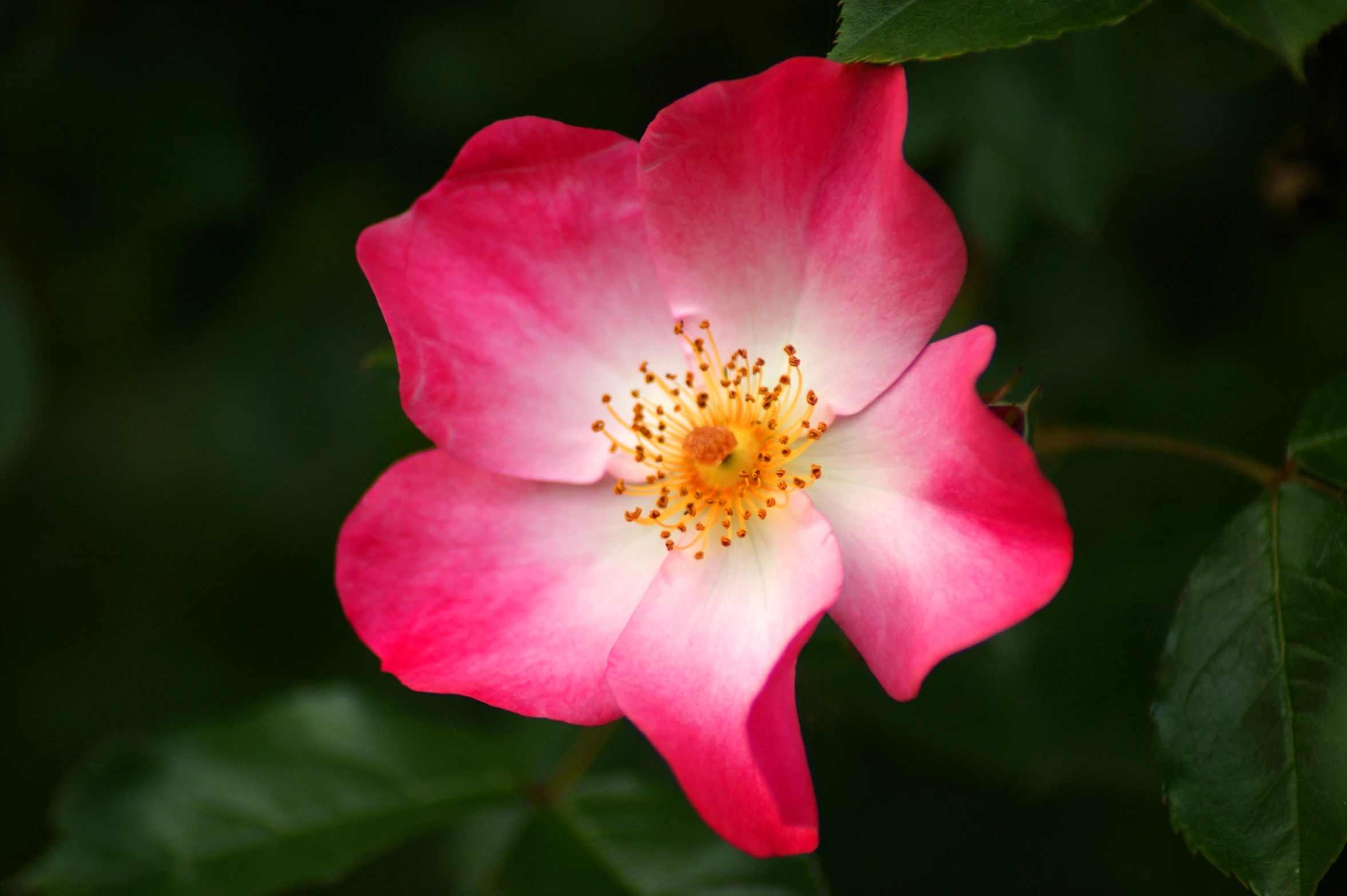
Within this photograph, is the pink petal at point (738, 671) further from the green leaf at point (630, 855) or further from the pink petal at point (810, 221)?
the green leaf at point (630, 855)

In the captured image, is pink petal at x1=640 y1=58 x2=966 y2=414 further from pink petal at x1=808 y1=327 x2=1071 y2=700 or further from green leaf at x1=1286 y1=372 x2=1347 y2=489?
green leaf at x1=1286 y1=372 x2=1347 y2=489

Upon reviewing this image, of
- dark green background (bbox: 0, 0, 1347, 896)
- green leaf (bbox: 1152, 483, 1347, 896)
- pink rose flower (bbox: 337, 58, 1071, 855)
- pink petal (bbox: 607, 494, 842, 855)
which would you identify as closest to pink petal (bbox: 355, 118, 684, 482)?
pink rose flower (bbox: 337, 58, 1071, 855)

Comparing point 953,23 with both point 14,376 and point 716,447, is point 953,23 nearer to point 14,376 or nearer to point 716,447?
point 716,447

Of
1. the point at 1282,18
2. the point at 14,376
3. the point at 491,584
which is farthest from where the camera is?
the point at 14,376

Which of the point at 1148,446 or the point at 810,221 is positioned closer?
the point at 810,221

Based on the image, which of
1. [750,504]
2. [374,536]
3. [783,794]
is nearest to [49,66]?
[374,536]

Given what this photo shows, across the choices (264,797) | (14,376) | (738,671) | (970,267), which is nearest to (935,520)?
(738,671)

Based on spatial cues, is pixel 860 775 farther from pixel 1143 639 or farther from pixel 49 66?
pixel 49 66
